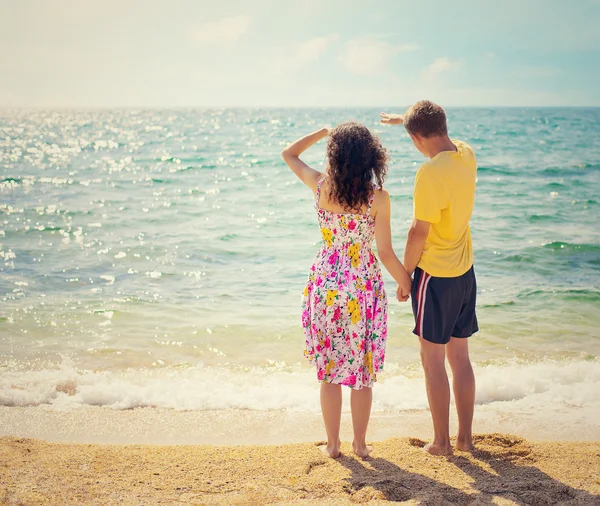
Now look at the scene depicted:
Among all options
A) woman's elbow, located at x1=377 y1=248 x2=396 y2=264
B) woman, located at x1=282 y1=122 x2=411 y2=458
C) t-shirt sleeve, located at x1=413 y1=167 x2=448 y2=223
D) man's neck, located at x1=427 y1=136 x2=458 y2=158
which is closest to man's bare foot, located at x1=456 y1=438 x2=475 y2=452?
woman, located at x1=282 y1=122 x2=411 y2=458

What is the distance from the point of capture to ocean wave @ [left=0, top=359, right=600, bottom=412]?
484 centimetres

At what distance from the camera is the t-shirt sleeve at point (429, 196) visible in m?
3.33

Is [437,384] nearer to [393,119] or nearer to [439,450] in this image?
[439,450]

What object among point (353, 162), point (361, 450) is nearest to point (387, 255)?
point (353, 162)

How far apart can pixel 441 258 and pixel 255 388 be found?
2.38m

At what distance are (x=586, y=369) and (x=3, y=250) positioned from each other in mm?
9173

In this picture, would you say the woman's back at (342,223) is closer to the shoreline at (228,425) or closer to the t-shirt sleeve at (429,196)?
the t-shirt sleeve at (429,196)

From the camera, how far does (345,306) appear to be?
11.3ft

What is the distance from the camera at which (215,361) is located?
600cm

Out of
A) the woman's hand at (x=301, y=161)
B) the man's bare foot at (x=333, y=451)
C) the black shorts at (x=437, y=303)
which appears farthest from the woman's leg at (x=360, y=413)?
the woman's hand at (x=301, y=161)

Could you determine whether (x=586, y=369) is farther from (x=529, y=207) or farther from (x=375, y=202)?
(x=529, y=207)

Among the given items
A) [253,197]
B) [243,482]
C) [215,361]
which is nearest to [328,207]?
[243,482]

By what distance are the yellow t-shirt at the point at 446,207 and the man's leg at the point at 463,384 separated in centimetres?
48

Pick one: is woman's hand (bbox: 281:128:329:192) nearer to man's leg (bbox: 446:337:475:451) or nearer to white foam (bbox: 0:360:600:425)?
man's leg (bbox: 446:337:475:451)
